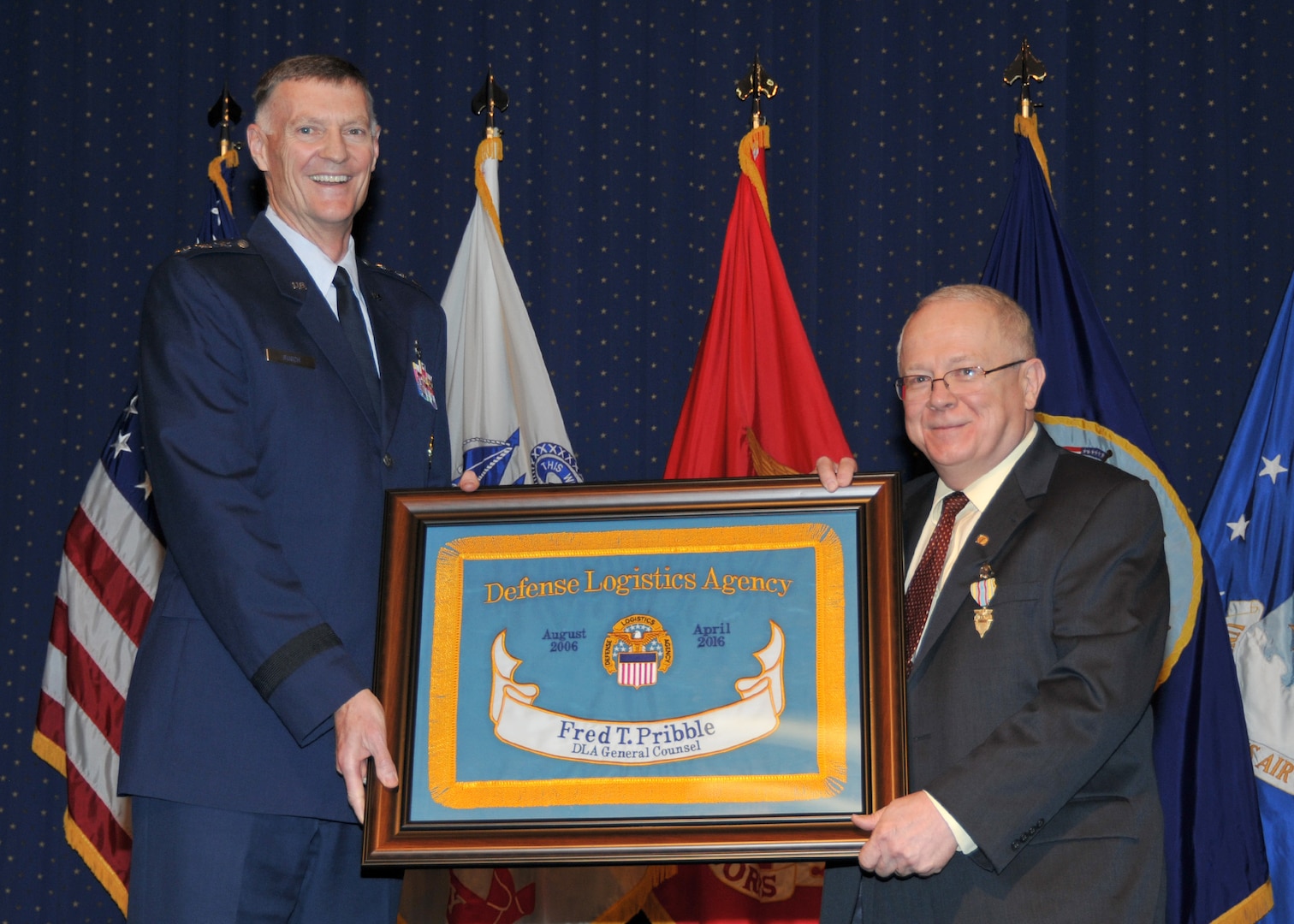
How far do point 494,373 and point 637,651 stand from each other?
1.71 meters

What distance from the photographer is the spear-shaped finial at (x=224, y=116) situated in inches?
154

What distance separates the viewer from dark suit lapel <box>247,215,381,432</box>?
2.27 meters

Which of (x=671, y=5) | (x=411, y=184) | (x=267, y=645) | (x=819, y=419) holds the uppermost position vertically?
(x=671, y=5)

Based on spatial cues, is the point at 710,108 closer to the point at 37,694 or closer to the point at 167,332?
the point at 167,332

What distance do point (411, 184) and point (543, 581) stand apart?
2308 mm

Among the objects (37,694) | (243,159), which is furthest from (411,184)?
(37,694)

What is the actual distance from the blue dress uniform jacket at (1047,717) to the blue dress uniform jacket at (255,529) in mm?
935

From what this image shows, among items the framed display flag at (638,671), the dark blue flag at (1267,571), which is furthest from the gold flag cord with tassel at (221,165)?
the dark blue flag at (1267,571)

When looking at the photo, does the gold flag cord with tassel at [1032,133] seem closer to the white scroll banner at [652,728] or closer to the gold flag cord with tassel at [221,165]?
the white scroll banner at [652,728]

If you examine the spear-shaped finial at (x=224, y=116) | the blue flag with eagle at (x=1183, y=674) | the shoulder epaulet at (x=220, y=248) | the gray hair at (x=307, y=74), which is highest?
the spear-shaped finial at (x=224, y=116)

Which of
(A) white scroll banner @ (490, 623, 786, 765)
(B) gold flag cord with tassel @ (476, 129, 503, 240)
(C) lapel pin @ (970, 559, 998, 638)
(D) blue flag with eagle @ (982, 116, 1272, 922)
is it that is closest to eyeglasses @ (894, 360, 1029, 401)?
(C) lapel pin @ (970, 559, 998, 638)

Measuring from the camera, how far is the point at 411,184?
416 centimetres

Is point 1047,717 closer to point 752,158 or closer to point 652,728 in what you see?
point 652,728

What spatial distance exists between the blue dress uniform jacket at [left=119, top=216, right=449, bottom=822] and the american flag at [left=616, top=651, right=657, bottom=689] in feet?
1.39
